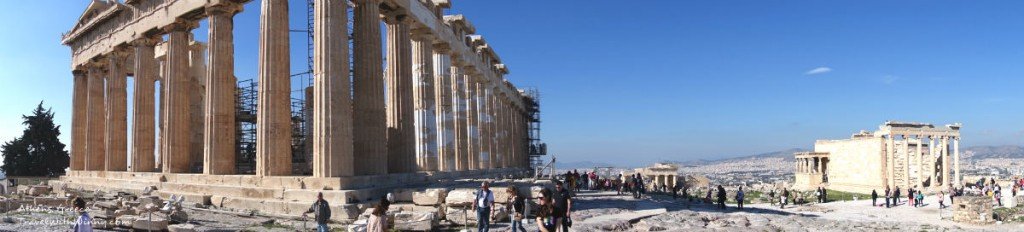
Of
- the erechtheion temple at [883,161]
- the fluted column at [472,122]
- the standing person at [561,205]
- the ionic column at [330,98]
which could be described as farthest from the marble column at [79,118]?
the erechtheion temple at [883,161]

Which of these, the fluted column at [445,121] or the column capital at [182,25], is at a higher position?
the column capital at [182,25]

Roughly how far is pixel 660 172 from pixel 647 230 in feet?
140

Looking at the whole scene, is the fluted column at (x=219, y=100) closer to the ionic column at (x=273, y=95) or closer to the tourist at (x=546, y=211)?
the ionic column at (x=273, y=95)

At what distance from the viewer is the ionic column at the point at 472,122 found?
36.4m

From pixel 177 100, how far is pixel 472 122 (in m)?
16.0

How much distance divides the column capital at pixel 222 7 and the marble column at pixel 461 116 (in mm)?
13587

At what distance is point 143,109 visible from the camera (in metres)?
28.2

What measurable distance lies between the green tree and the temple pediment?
496 inches

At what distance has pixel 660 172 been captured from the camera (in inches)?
2237

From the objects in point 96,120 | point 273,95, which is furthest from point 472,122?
point 273,95

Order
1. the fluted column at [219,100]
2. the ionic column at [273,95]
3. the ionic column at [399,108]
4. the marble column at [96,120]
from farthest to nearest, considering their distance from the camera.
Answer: the marble column at [96,120] < the ionic column at [399,108] < the fluted column at [219,100] < the ionic column at [273,95]

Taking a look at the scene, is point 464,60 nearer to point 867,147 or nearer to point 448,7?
point 448,7

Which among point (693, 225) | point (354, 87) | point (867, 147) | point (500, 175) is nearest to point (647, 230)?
point (693, 225)

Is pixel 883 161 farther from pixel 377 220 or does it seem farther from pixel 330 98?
pixel 377 220
